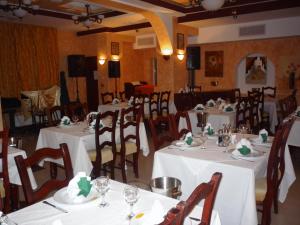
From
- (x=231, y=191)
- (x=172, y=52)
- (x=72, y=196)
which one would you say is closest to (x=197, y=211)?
(x=72, y=196)

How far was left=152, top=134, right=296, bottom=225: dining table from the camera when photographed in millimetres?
2223

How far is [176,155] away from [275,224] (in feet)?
4.16

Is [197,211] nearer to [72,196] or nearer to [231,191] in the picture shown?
[72,196]

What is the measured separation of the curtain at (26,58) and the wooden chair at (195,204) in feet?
27.8

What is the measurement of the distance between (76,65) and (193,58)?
4.13 meters

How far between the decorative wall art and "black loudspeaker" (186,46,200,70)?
1.73 metres

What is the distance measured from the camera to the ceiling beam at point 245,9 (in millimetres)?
6679

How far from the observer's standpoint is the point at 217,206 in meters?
2.41

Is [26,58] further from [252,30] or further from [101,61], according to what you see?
[252,30]

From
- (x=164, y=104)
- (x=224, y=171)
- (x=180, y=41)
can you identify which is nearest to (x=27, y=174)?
(x=224, y=171)

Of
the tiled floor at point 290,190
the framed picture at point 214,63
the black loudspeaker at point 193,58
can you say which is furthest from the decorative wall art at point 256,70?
the tiled floor at point 290,190

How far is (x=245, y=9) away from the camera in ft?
23.4

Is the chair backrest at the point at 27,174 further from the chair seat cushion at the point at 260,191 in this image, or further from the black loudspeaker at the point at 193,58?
the black loudspeaker at the point at 193,58

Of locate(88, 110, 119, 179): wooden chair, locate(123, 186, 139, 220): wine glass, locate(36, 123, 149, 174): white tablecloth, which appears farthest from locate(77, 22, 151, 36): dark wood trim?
locate(123, 186, 139, 220): wine glass
